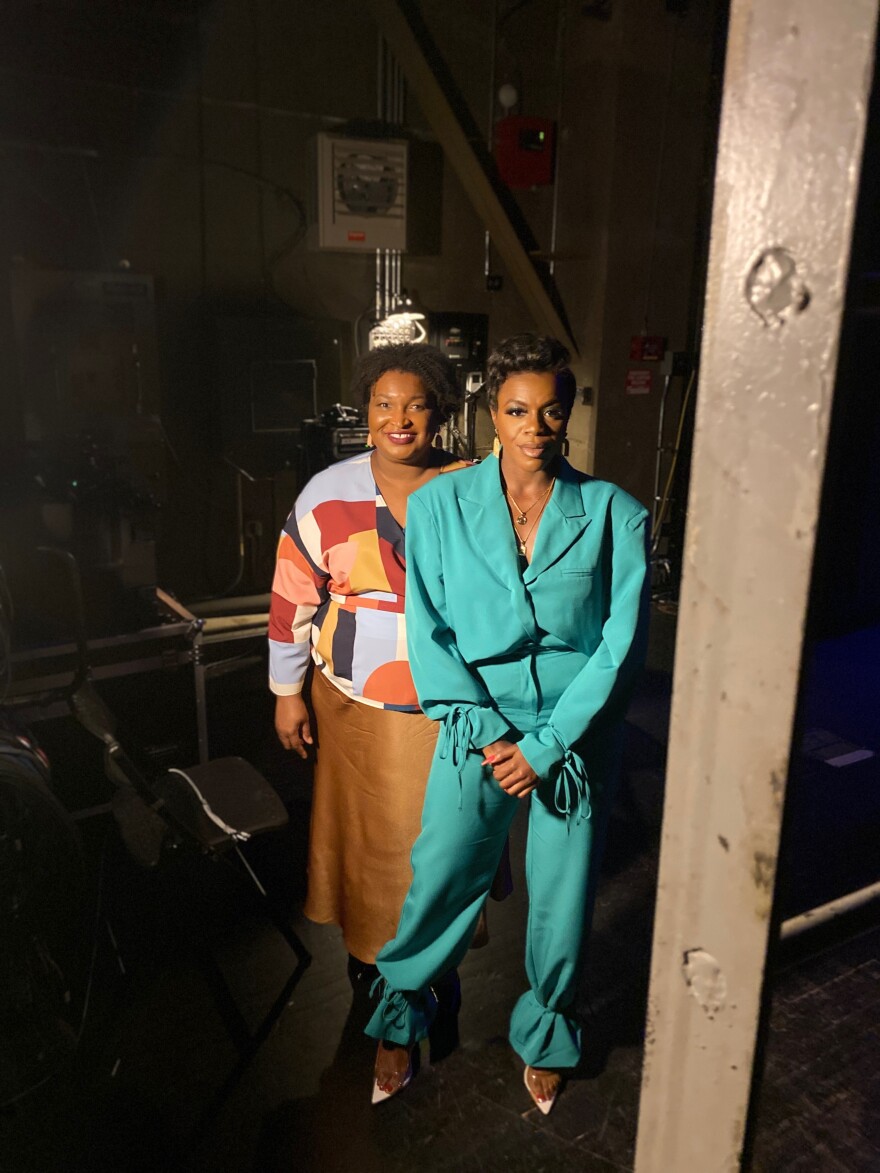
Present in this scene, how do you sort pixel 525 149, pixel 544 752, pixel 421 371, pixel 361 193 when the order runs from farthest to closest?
pixel 525 149
pixel 361 193
pixel 421 371
pixel 544 752

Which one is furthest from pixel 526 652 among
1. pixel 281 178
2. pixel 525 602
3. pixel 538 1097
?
pixel 281 178

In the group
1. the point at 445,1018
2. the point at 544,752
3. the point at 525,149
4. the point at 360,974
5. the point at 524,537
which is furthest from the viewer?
the point at 525,149

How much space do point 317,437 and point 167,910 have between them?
2.29 meters

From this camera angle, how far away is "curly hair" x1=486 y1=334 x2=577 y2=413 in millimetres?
1752

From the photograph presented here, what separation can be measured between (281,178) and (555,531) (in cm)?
351

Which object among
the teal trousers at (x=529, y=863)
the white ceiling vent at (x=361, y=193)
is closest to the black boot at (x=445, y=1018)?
the teal trousers at (x=529, y=863)

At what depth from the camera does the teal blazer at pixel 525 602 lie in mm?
1697

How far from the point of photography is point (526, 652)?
5.78ft

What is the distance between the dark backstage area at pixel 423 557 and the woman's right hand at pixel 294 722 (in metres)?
0.01

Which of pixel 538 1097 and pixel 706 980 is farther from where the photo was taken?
pixel 538 1097

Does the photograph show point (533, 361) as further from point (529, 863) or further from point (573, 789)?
point (529, 863)

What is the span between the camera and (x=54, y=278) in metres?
3.90

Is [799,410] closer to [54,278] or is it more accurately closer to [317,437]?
Result: [317,437]

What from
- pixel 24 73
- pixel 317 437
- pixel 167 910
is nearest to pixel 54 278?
pixel 24 73
